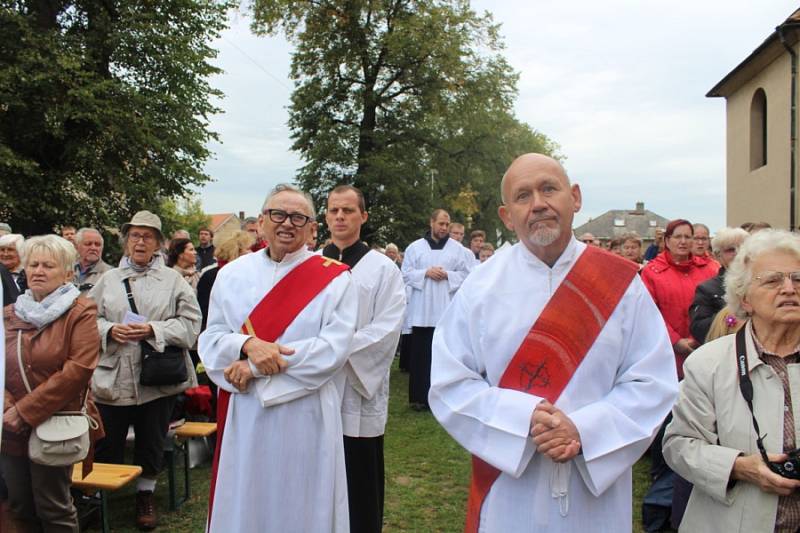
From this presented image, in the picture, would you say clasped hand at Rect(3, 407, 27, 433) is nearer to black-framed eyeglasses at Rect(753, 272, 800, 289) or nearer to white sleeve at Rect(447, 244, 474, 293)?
black-framed eyeglasses at Rect(753, 272, 800, 289)

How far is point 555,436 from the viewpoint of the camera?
91.7 inches

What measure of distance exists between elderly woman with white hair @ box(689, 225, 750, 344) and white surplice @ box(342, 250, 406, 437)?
87.7 inches

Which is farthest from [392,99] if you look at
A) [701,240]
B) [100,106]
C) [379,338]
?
[379,338]

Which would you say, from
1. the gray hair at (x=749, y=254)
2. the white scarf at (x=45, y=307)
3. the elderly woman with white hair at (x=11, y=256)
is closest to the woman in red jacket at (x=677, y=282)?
the gray hair at (x=749, y=254)

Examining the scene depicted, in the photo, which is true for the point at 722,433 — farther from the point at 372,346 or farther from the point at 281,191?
the point at 281,191

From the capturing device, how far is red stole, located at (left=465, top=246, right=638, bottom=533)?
2.47 meters

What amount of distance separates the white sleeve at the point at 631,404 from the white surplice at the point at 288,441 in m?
1.31

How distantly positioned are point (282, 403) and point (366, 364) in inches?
30.6

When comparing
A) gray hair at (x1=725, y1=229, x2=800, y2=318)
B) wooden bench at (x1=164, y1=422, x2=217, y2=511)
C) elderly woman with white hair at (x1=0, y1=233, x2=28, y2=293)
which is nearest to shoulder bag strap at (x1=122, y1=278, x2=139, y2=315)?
wooden bench at (x1=164, y1=422, x2=217, y2=511)

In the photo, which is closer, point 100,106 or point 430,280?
point 430,280

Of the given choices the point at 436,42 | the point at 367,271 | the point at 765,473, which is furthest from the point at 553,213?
the point at 436,42

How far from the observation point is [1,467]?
146 inches

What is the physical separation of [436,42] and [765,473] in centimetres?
2448

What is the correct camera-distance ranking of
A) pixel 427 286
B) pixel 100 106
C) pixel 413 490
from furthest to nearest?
pixel 100 106 → pixel 427 286 → pixel 413 490
